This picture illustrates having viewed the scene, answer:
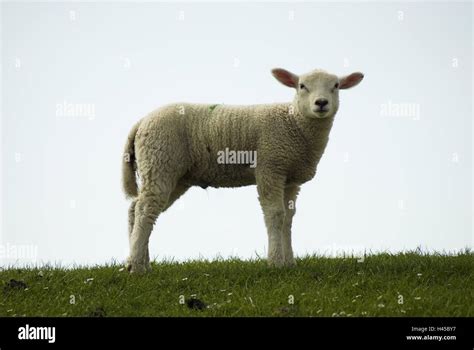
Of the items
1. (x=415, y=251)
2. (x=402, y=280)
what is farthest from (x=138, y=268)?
(x=415, y=251)

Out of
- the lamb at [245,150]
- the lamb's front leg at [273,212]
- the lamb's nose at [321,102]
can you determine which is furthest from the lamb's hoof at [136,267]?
the lamb's nose at [321,102]

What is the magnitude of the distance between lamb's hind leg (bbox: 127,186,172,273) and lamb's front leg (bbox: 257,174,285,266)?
4.97 ft

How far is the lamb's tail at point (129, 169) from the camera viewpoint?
12445 millimetres

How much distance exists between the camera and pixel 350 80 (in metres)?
12.1

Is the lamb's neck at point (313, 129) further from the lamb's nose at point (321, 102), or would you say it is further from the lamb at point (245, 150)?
the lamb's nose at point (321, 102)

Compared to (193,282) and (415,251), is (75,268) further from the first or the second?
(415,251)

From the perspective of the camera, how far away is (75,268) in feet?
40.2

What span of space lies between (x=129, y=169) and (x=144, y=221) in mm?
1269

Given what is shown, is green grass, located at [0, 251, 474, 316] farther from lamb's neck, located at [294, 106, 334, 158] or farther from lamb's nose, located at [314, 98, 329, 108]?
lamb's nose, located at [314, 98, 329, 108]

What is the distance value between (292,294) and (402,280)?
1799 millimetres

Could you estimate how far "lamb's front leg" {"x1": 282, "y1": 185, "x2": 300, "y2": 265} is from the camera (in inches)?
465

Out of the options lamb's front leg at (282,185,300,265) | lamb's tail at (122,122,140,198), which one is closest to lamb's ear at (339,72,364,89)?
lamb's front leg at (282,185,300,265)

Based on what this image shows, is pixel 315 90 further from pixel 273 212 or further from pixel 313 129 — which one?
pixel 273 212
